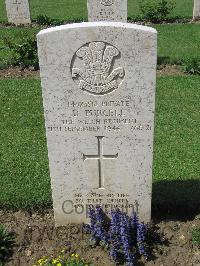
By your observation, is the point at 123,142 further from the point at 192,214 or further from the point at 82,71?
the point at 192,214

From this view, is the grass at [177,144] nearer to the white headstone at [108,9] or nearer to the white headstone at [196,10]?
the white headstone at [108,9]

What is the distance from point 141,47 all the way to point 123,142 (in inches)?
40.2

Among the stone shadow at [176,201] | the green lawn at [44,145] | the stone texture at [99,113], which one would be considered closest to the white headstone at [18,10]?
the green lawn at [44,145]

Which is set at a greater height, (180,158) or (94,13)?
(94,13)

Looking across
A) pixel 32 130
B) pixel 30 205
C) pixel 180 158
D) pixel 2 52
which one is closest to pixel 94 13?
pixel 2 52

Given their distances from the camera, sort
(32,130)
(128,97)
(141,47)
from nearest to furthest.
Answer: (141,47), (128,97), (32,130)

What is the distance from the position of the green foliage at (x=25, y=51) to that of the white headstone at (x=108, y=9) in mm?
1662

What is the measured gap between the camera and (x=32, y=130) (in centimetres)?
758

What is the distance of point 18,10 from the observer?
15.1 m

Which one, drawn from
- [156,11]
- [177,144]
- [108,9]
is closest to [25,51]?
[108,9]

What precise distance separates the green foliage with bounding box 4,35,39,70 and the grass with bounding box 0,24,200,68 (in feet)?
1.29

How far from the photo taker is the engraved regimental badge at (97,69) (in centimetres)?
401

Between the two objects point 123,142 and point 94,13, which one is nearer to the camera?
point 123,142

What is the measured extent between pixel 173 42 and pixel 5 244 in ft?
31.2
